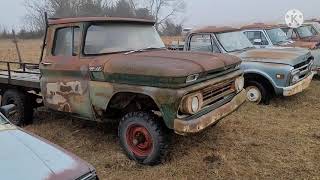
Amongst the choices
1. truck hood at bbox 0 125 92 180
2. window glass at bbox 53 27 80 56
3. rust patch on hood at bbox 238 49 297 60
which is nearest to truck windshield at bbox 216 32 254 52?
rust patch on hood at bbox 238 49 297 60

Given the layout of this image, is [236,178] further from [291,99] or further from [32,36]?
[32,36]

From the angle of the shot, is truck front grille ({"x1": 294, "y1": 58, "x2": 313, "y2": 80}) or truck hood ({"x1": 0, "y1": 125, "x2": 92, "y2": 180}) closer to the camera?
truck hood ({"x1": 0, "y1": 125, "x2": 92, "y2": 180})

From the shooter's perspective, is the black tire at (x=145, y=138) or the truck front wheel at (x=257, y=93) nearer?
the black tire at (x=145, y=138)

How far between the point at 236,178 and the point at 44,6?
38156 millimetres

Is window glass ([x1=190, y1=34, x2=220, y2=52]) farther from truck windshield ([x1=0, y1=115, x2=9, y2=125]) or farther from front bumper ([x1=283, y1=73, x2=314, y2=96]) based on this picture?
truck windshield ([x1=0, y1=115, x2=9, y2=125])

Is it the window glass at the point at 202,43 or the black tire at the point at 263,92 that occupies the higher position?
the window glass at the point at 202,43

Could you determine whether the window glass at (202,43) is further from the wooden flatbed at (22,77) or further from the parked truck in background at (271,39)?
the wooden flatbed at (22,77)

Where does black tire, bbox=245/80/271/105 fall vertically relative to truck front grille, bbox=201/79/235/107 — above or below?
below

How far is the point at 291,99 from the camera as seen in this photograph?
8.83 m

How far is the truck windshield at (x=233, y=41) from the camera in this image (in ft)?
29.5

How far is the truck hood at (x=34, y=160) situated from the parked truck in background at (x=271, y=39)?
8200mm

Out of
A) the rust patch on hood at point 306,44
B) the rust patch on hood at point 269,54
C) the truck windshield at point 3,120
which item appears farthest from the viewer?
the rust patch on hood at point 306,44

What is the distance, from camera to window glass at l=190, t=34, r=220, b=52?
8.98 m

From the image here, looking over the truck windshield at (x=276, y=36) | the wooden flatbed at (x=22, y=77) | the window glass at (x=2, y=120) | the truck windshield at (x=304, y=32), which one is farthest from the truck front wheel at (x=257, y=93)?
the window glass at (x=2, y=120)
